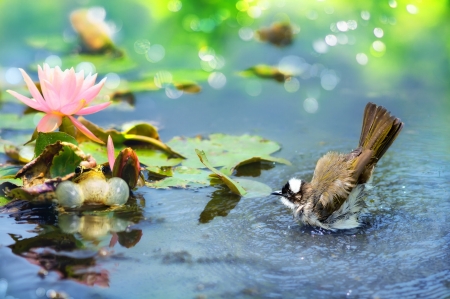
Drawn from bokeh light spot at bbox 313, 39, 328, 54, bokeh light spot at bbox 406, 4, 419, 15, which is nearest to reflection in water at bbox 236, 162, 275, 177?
bokeh light spot at bbox 313, 39, 328, 54

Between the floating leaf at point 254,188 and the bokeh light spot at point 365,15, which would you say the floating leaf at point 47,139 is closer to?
the floating leaf at point 254,188

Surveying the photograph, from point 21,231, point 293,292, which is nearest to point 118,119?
point 21,231

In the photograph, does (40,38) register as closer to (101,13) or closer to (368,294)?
(101,13)

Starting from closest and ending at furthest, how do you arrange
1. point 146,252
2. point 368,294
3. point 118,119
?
point 368,294 → point 146,252 → point 118,119

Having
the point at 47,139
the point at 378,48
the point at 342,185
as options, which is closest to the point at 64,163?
the point at 47,139

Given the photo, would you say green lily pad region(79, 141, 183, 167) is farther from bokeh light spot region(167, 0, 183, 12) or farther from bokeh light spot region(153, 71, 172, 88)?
bokeh light spot region(167, 0, 183, 12)
